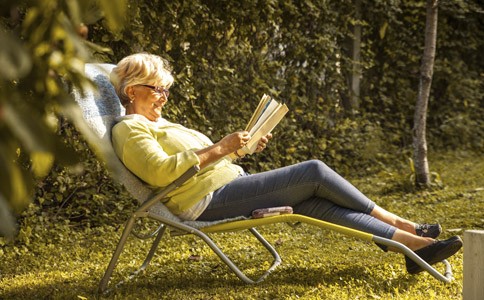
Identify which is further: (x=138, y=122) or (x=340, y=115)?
(x=340, y=115)

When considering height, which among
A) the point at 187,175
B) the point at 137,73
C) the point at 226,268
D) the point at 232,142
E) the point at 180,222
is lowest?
the point at 226,268

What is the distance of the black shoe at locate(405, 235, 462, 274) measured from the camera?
98.9 inches

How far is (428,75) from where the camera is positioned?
5473mm

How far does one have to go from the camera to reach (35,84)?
1.00 m

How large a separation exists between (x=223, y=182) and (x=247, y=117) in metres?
2.73

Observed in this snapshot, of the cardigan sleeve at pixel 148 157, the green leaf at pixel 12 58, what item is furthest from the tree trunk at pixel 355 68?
the green leaf at pixel 12 58

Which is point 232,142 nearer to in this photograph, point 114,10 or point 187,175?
point 187,175

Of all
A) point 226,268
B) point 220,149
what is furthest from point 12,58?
point 226,268

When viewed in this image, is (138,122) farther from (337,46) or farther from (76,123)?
(337,46)

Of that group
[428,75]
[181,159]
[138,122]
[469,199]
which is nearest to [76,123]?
[181,159]

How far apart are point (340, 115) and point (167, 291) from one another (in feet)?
14.4

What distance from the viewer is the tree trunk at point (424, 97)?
5.42 m

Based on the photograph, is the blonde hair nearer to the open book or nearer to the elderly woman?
the elderly woman

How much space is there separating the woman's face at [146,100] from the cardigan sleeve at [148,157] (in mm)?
225
